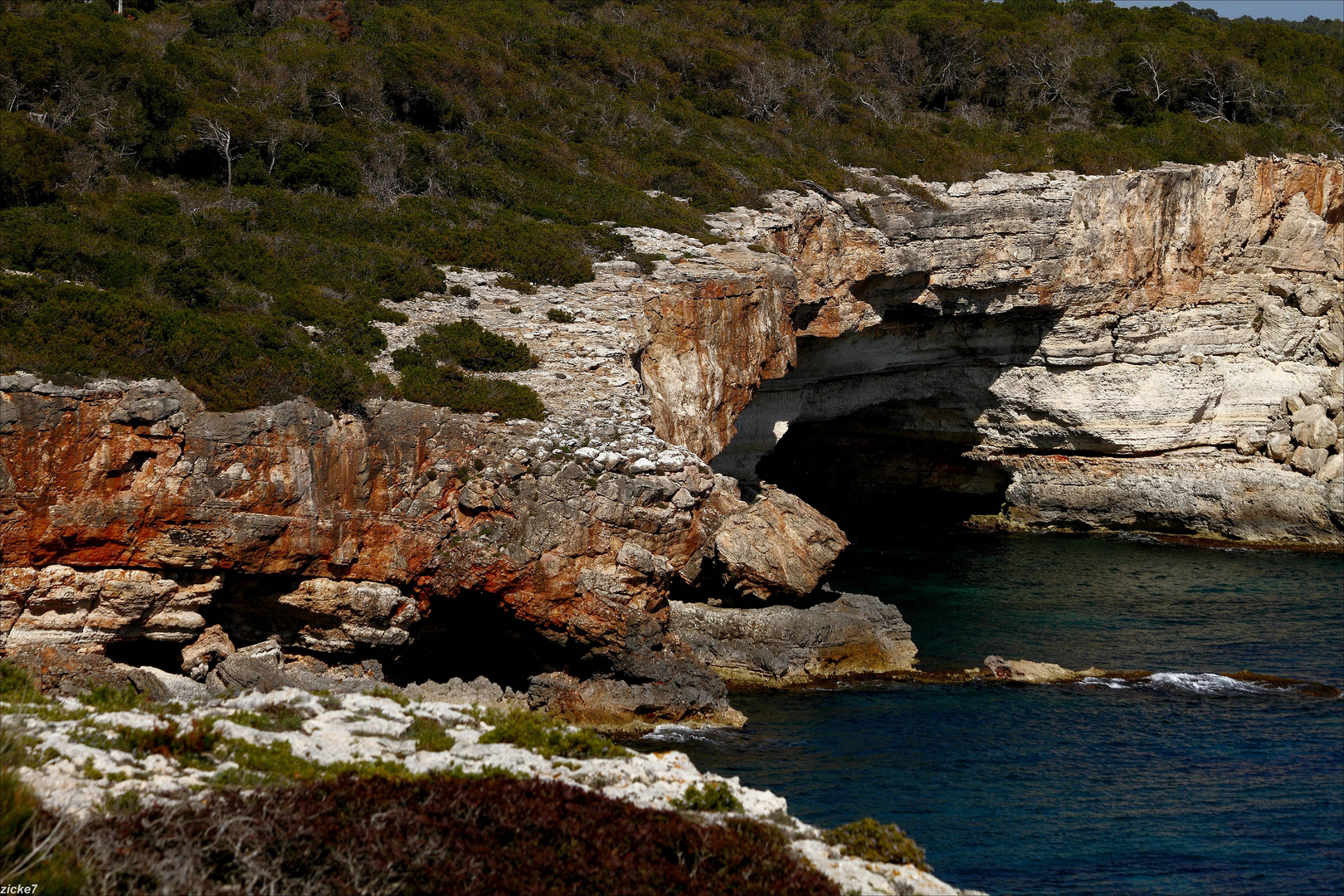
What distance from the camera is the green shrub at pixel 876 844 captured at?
11.1 metres

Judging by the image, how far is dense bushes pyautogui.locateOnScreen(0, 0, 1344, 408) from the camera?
24938mm


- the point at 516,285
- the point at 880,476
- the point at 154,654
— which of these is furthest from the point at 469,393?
the point at 880,476

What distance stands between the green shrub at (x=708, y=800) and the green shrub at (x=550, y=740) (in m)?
1.67

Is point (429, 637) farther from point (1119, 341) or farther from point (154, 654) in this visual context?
point (1119, 341)

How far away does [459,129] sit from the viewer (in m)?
43.0

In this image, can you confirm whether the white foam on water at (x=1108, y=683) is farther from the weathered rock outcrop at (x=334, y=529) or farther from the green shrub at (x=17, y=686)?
the green shrub at (x=17, y=686)

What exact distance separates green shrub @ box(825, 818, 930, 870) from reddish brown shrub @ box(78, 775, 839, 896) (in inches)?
49.6

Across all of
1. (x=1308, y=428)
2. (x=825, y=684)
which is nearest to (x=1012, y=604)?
(x=825, y=684)

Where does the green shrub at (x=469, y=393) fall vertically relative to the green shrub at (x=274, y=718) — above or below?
above

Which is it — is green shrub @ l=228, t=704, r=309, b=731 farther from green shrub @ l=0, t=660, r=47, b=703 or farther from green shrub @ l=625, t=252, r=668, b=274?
green shrub @ l=625, t=252, r=668, b=274

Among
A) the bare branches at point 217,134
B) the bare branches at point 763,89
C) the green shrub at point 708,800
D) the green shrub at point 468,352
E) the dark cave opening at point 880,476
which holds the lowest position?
the dark cave opening at point 880,476

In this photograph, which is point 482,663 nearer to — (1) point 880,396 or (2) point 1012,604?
(2) point 1012,604

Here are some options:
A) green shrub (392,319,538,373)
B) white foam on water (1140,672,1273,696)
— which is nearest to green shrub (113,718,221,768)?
green shrub (392,319,538,373)

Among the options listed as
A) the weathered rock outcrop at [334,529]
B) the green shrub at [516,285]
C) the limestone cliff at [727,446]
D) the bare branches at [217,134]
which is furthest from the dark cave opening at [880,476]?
the bare branches at [217,134]
